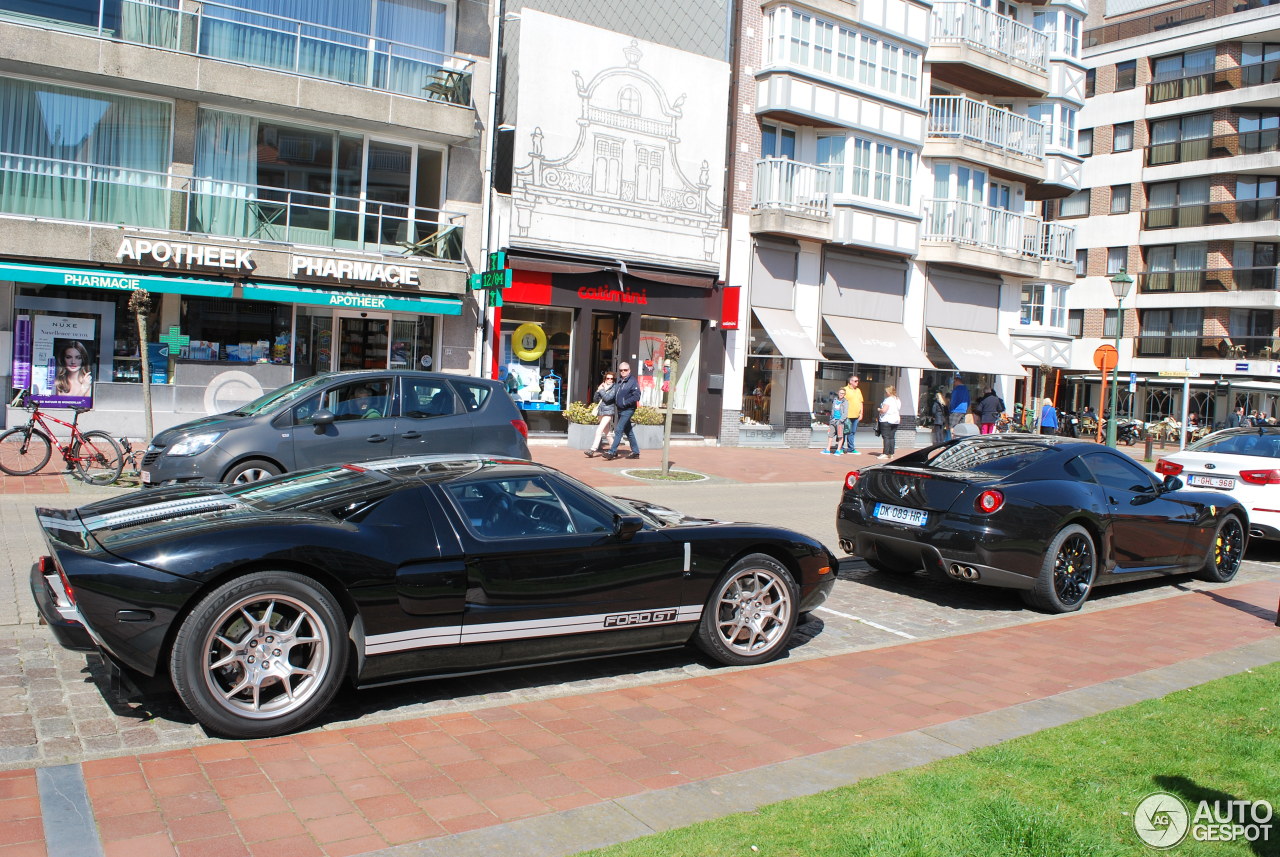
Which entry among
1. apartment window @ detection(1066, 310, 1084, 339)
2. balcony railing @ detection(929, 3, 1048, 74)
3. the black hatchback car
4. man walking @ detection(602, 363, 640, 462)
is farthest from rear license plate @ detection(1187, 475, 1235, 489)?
apartment window @ detection(1066, 310, 1084, 339)

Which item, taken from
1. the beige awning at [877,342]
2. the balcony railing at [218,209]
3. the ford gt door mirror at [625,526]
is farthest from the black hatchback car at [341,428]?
the beige awning at [877,342]

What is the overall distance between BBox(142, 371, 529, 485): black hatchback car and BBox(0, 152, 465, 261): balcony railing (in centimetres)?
948

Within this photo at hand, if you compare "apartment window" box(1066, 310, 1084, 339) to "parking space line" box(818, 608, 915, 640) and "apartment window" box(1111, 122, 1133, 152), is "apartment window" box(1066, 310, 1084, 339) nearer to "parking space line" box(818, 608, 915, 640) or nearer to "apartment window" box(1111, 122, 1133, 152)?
"apartment window" box(1111, 122, 1133, 152)

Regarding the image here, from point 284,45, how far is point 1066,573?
1794 centimetres

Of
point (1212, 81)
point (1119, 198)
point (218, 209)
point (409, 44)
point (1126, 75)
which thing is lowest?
point (218, 209)

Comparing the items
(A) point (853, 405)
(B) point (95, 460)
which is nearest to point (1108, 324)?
(A) point (853, 405)

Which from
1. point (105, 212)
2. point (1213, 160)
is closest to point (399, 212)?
point (105, 212)

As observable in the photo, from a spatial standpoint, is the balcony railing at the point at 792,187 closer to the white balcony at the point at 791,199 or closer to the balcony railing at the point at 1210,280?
the white balcony at the point at 791,199

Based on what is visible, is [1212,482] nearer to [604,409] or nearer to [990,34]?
[604,409]

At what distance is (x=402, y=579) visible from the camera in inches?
196

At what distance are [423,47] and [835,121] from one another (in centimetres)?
1090

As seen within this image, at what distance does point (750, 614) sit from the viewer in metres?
6.35

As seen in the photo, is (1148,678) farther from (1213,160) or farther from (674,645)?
(1213,160)

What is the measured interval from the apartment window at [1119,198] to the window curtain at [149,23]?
145 ft
